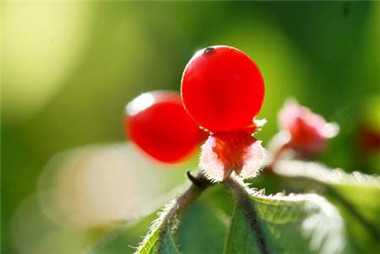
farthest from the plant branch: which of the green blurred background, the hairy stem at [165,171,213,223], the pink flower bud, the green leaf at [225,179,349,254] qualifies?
the green blurred background

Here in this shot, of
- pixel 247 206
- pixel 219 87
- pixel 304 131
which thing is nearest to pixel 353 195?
pixel 304 131

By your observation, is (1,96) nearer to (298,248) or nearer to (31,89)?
(31,89)

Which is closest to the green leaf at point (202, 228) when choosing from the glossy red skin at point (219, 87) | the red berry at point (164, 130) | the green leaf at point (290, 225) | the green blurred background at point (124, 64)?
the red berry at point (164, 130)

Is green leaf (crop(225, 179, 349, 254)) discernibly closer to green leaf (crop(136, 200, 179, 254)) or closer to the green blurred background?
green leaf (crop(136, 200, 179, 254))

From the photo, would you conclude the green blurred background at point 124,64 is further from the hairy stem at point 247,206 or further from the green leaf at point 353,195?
the hairy stem at point 247,206

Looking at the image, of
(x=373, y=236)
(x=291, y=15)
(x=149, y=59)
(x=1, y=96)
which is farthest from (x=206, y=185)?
(x=1, y=96)

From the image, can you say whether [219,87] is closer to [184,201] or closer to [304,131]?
[184,201]

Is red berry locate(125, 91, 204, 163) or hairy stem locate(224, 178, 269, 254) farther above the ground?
red berry locate(125, 91, 204, 163)
